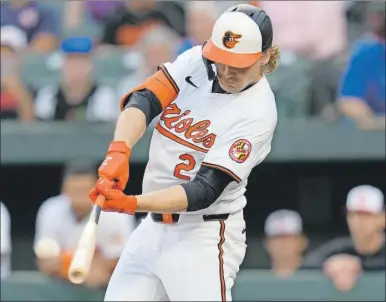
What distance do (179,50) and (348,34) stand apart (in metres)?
1.71

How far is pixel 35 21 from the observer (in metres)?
8.20

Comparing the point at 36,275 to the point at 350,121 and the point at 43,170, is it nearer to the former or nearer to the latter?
the point at 43,170

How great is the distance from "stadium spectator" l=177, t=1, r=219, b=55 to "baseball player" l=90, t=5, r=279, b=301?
10.8 ft

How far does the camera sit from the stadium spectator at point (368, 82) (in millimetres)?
7242

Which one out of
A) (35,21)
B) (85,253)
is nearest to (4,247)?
(35,21)

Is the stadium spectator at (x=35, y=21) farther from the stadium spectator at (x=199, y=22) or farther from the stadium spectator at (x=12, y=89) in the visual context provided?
the stadium spectator at (x=199, y=22)

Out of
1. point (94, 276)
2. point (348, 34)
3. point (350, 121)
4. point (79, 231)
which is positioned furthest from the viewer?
point (348, 34)

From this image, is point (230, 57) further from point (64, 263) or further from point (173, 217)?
point (64, 263)

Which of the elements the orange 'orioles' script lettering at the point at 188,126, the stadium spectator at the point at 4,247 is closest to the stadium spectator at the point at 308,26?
the stadium spectator at the point at 4,247

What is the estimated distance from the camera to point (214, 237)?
4.29m

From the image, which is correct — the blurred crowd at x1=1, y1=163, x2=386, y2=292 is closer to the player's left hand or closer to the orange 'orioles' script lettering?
the orange 'orioles' script lettering

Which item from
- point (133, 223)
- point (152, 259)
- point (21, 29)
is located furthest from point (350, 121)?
point (152, 259)

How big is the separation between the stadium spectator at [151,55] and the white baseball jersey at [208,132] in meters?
3.15

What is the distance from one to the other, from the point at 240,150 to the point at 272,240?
2.82 m
